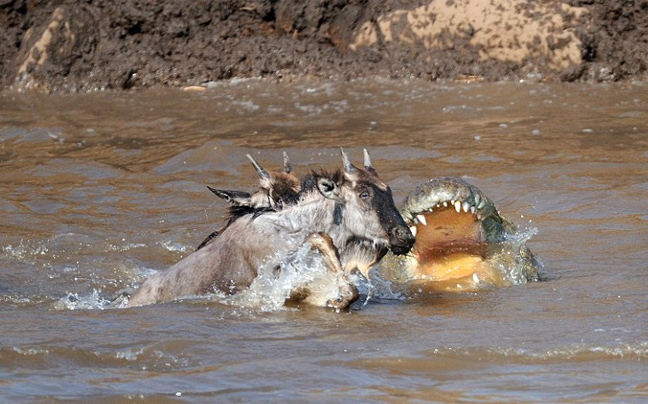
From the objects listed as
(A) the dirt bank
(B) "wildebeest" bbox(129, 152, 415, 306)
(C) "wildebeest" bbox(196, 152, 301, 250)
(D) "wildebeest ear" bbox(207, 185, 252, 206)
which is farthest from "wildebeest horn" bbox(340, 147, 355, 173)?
(A) the dirt bank

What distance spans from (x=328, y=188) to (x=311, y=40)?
7.80 metres

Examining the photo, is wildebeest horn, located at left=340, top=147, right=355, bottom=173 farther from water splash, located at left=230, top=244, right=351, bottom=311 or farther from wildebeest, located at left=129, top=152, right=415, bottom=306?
water splash, located at left=230, top=244, right=351, bottom=311

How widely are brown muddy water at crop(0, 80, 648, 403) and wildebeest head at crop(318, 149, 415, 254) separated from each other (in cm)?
39

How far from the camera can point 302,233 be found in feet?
19.2

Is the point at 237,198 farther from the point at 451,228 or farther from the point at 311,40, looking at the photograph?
the point at 311,40

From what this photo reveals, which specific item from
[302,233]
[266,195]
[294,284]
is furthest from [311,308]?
[266,195]

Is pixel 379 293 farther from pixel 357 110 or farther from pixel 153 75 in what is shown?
pixel 153 75

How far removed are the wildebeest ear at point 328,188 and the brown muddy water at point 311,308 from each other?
0.58m

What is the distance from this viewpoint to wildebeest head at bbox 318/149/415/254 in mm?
5574

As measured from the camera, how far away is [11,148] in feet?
36.8

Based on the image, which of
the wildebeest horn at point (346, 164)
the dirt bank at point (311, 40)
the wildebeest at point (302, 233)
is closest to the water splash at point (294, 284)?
the wildebeest at point (302, 233)

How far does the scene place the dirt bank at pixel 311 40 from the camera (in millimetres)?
12258

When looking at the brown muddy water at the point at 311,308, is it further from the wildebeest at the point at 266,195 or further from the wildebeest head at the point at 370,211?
the wildebeest at the point at 266,195

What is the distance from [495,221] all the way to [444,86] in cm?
589
